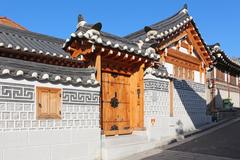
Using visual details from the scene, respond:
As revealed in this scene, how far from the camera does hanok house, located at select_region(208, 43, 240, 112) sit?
997 inches

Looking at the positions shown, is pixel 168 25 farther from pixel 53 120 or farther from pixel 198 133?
pixel 53 120

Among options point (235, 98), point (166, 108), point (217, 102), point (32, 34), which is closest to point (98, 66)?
point (166, 108)

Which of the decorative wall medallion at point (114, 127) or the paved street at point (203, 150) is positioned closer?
the paved street at point (203, 150)

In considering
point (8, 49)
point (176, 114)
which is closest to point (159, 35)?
point (176, 114)

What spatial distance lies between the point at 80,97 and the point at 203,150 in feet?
17.4

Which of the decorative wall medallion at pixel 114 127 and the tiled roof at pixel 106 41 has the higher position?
the tiled roof at pixel 106 41

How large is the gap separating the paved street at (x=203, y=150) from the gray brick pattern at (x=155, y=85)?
2.41 meters

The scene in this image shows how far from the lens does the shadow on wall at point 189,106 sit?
17.4 metres

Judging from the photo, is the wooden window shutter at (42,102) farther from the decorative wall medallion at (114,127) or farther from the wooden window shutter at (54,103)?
the decorative wall medallion at (114,127)

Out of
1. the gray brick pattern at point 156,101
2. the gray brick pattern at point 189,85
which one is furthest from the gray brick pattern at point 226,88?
the gray brick pattern at point 156,101

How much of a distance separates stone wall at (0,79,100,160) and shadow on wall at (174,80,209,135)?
611 centimetres

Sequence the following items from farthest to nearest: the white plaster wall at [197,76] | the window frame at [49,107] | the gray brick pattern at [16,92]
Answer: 1. the white plaster wall at [197,76]
2. the window frame at [49,107]
3. the gray brick pattern at [16,92]

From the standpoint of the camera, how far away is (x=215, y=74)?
2691 cm

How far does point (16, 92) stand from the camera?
8711 mm
